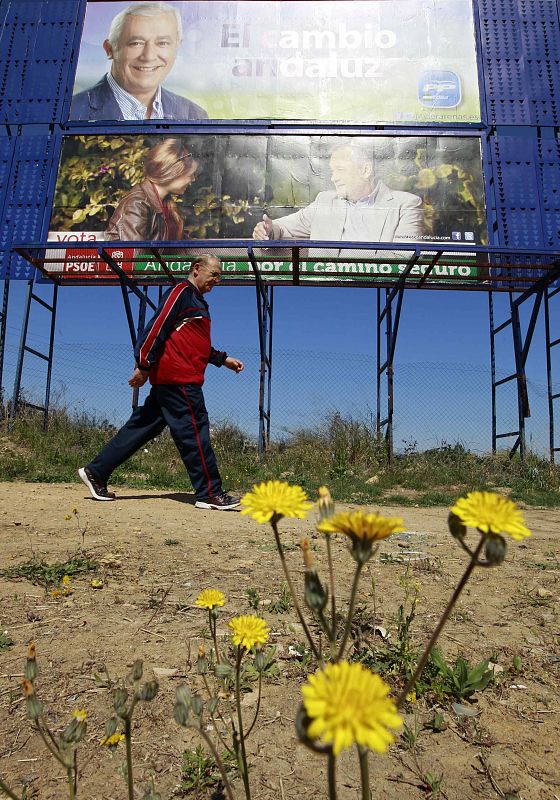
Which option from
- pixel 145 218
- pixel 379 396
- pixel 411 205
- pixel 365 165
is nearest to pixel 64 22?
pixel 145 218

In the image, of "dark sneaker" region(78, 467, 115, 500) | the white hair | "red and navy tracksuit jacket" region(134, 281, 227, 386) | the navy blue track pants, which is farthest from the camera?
the white hair

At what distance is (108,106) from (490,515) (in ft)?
31.4

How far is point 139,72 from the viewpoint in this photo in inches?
342

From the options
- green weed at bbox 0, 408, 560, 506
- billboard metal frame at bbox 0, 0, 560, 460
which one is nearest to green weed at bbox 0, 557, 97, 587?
green weed at bbox 0, 408, 560, 506

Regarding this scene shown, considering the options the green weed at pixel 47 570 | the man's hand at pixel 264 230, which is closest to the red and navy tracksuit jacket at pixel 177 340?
the green weed at pixel 47 570

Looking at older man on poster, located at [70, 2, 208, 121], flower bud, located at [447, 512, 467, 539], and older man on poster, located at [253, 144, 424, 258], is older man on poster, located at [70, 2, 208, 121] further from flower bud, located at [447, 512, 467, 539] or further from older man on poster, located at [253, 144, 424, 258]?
flower bud, located at [447, 512, 467, 539]

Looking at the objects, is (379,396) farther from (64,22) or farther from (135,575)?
(64,22)

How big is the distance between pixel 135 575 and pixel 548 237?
23.9ft

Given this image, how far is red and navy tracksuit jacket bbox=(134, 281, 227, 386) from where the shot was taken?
12.4 feet

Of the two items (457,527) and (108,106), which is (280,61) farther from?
(457,527)

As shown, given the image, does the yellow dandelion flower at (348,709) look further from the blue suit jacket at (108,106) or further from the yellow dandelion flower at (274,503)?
the blue suit jacket at (108,106)

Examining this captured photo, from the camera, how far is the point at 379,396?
8.57 meters

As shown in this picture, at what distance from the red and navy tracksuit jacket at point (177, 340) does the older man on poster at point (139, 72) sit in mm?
5812

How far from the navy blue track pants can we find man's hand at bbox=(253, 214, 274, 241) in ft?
13.7
